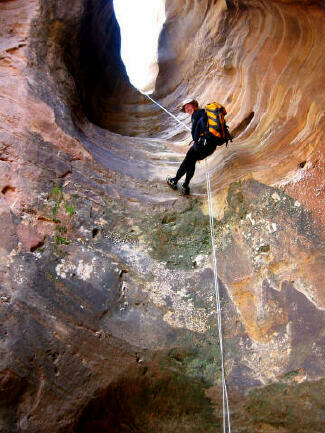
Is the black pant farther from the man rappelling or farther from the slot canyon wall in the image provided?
the slot canyon wall

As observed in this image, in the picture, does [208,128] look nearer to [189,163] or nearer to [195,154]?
[195,154]

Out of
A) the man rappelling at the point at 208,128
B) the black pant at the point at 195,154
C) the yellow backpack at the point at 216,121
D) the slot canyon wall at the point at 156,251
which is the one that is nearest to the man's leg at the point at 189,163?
the black pant at the point at 195,154

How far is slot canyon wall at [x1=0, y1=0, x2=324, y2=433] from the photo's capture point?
463cm

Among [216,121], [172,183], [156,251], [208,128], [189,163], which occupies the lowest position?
[156,251]

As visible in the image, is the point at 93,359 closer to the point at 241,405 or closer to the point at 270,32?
the point at 241,405

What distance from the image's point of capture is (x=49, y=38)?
7.03 metres

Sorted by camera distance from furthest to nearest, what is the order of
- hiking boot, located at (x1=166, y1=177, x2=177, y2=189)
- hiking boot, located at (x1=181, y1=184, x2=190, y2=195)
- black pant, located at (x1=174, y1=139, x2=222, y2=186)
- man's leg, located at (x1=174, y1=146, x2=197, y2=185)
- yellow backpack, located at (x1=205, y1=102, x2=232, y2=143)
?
1. hiking boot, located at (x1=166, y1=177, x2=177, y2=189)
2. hiking boot, located at (x1=181, y1=184, x2=190, y2=195)
3. man's leg, located at (x1=174, y1=146, x2=197, y2=185)
4. black pant, located at (x1=174, y1=139, x2=222, y2=186)
5. yellow backpack, located at (x1=205, y1=102, x2=232, y2=143)

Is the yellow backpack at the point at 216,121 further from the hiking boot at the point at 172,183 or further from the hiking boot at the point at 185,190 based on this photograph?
the hiking boot at the point at 172,183

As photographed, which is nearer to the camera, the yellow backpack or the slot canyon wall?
the slot canyon wall

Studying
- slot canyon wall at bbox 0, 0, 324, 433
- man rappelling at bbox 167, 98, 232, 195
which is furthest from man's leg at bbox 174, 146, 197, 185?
slot canyon wall at bbox 0, 0, 324, 433

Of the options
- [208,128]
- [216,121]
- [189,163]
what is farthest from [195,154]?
[216,121]

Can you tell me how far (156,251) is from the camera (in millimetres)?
5891

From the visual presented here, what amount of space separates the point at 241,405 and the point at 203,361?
0.69m

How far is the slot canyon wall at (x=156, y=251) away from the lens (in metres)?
4.63
